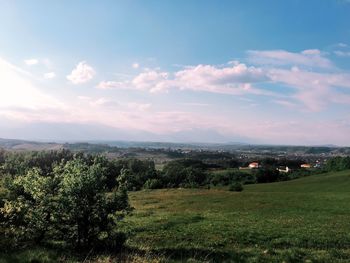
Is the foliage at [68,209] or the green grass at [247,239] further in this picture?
the green grass at [247,239]

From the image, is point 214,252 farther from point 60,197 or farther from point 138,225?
point 138,225

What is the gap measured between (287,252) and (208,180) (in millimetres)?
109010

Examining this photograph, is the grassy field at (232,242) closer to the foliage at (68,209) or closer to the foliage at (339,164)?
the foliage at (68,209)

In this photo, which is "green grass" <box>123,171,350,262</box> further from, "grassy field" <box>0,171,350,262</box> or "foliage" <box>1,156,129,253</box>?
"foliage" <box>1,156,129,253</box>

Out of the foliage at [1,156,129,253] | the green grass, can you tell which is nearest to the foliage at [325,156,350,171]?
the green grass

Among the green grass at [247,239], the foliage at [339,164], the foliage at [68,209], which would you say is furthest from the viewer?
the foliage at [339,164]

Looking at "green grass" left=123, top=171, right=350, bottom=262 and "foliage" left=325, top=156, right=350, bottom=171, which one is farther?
"foliage" left=325, top=156, right=350, bottom=171

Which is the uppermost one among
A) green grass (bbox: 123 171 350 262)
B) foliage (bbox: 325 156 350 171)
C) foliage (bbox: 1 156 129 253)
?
foliage (bbox: 1 156 129 253)

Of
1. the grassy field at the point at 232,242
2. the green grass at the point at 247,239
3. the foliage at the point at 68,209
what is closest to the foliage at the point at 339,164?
the green grass at the point at 247,239

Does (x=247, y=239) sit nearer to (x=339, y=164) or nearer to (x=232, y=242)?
(x=232, y=242)

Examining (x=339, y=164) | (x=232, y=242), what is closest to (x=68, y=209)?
(x=232, y=242)

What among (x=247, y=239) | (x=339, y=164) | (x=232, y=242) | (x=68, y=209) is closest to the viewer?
(x=68, y=209)

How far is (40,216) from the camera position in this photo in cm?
1383

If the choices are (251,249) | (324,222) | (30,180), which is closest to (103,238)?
(30,180)
